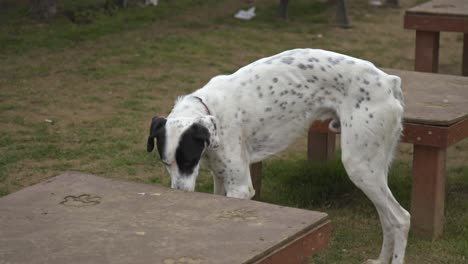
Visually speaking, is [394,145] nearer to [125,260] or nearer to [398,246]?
[398,246]


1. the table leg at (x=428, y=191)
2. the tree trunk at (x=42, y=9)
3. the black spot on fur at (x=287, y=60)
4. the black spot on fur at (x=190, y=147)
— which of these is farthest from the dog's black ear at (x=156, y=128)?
the tree trunk at (x=42, y=9)

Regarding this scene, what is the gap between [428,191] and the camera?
5.57m

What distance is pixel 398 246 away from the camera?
505 centimetres

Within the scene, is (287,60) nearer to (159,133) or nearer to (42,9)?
(159,133)

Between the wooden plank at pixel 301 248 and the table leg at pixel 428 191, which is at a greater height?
the wooden plank at pixel 301 248

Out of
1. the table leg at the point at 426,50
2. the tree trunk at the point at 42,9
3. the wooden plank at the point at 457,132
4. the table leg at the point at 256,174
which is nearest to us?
the wooden plank at the point at 457,132

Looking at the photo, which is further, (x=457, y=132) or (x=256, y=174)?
(x=256, y=174)

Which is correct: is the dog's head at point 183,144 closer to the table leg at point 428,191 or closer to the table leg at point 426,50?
the table leg at point 428,191

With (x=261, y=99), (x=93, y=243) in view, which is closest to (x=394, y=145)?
(x=261, y=99)

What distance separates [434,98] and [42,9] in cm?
681

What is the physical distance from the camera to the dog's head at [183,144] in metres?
4.56

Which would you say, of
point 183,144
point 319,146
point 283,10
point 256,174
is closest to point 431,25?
point 319,146

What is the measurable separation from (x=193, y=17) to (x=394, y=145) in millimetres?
7506

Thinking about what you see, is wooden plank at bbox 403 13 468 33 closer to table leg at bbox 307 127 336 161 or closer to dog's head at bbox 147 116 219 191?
table leg at bbox 307 127 336 161
